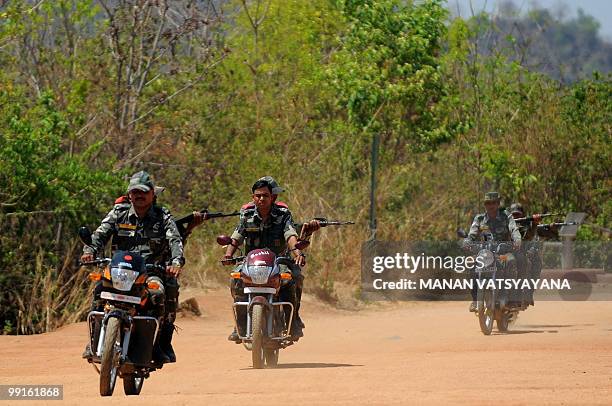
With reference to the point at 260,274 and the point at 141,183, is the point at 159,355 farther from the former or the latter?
the point at 260,274

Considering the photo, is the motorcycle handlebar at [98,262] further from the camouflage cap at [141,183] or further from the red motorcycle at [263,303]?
the red motorcycle at [263,303]

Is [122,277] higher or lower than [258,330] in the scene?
higher

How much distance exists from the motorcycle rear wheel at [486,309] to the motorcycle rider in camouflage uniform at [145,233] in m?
7.95

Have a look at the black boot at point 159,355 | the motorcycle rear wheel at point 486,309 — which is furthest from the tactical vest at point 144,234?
the motorcycle rear wheel at point 486,309

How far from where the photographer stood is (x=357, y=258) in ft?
88.4

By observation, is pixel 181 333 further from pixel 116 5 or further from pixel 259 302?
pixel 116 5

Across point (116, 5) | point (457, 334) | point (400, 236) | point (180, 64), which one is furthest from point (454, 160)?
point (457, 334)

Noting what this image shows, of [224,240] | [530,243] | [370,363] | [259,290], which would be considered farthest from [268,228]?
[530,243]

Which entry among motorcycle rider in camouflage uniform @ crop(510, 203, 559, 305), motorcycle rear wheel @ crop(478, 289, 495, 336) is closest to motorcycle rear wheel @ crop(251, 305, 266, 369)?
motorcycle rear wheel @ crop(478, 289, 495, 336)

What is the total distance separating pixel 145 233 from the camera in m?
12.2

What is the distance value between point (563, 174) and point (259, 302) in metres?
18.8

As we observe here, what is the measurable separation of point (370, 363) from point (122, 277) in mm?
4557

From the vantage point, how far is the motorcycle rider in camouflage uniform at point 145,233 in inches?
479

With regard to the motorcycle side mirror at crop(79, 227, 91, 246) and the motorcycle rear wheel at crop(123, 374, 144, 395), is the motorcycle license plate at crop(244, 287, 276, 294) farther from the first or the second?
the motorcycle side mirror at crop(79, 227, 91, 246)
